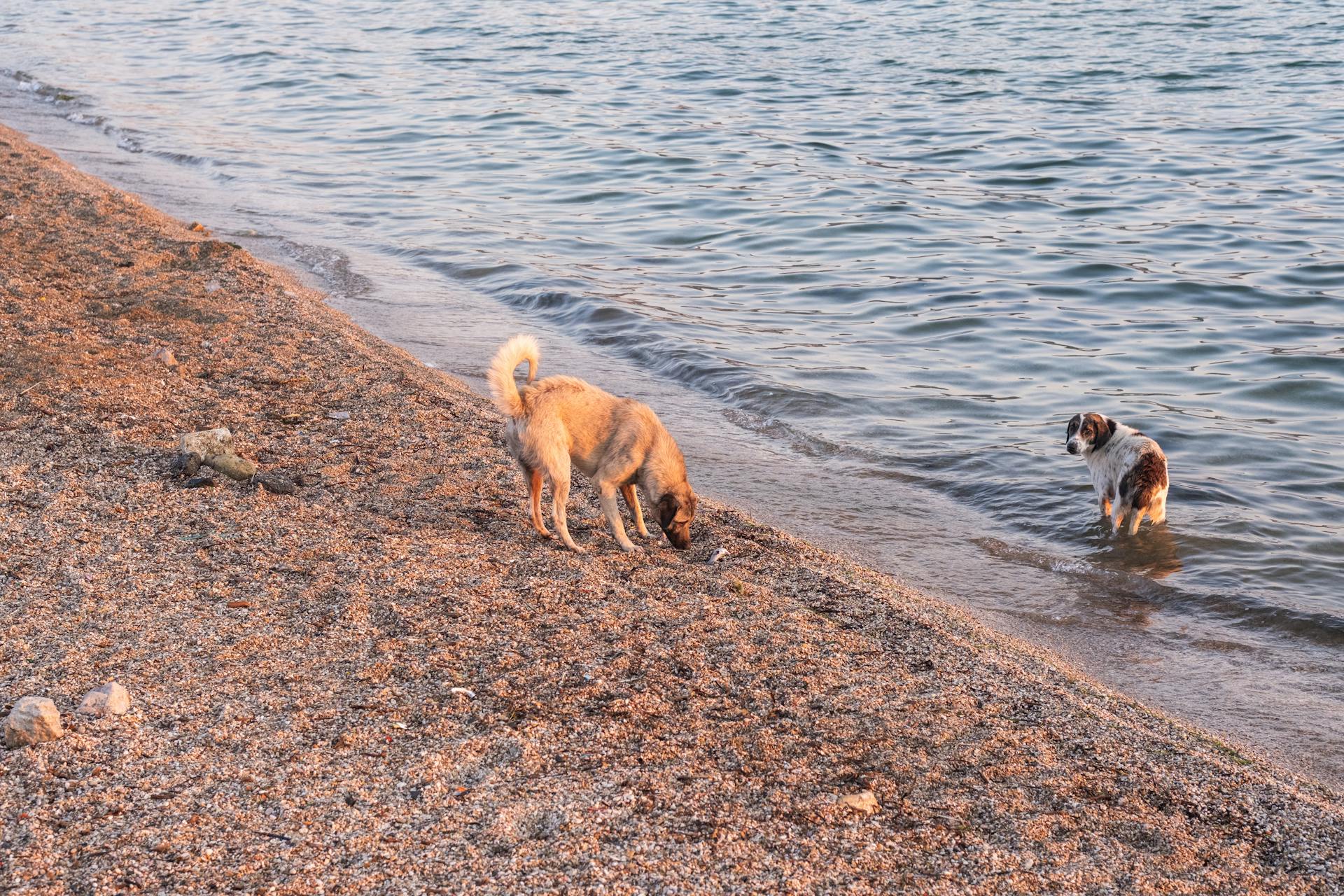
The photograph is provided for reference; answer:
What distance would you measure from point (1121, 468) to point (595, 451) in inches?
146

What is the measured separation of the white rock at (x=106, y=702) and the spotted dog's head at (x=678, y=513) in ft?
10.2

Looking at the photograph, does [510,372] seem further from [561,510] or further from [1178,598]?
[1178,598]

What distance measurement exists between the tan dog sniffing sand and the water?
5.40 feet

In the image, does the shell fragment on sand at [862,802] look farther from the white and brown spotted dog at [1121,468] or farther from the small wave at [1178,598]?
the white and brown spotted dog at [1121,468]

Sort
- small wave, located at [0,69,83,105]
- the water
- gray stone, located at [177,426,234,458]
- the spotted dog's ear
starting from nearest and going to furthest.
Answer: gray stone, located at [177,426,234,458] < the water < the spotted dog's ear < small wave, located at [0,69,83,105]

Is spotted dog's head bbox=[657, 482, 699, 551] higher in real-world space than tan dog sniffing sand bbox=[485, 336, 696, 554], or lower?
lower

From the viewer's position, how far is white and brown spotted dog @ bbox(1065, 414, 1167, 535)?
7957 mm

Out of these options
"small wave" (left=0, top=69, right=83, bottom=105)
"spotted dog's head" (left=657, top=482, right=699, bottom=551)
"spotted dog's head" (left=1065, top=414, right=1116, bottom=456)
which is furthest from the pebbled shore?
"small wave" (left=0, top=69, right=83, bottom=105)

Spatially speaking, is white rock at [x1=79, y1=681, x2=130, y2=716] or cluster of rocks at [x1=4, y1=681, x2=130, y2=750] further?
white rock at [x1=79, y1=681, x2=130, y2=716]

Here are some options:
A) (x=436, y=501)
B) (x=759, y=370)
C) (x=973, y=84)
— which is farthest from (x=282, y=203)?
(x=973, y=84)

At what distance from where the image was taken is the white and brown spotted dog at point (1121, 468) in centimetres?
796

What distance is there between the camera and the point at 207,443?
23.1 feet

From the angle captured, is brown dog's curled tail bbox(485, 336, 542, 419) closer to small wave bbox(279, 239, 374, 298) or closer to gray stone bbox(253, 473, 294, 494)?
gray stone bbox(253, 473, 294, 494)

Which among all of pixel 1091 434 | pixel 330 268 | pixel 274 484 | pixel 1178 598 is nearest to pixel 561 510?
pixel 274 484
